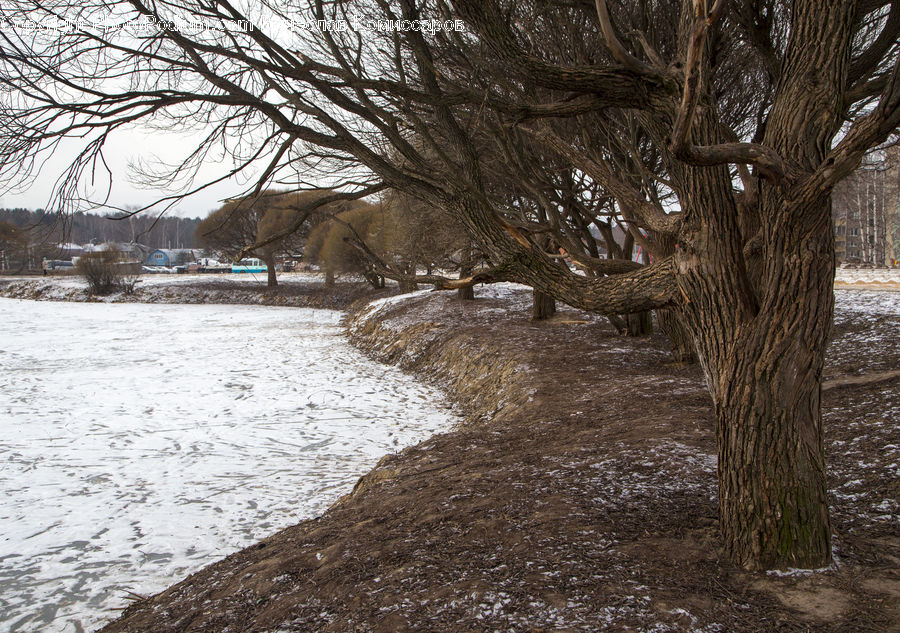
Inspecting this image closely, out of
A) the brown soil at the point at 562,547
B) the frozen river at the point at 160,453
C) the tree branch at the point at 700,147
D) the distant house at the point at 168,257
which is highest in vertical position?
the distant house at the point at 168,257

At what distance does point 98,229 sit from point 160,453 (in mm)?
115251

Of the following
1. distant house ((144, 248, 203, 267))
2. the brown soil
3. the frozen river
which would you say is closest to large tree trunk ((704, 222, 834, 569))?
the brown soil

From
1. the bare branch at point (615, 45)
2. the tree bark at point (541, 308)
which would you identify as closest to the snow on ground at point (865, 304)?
the tree bark at point (541, 308)

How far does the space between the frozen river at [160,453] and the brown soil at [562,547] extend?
Answer: 29.5 inches

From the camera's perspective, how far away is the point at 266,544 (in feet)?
14.9

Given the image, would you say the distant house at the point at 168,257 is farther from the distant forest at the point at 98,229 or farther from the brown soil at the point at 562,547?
the brown soil at the point at 562,547

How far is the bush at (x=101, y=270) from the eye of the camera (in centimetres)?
3722

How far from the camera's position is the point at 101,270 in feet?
123

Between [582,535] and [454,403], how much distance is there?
699 cm

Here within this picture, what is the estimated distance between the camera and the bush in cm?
3722

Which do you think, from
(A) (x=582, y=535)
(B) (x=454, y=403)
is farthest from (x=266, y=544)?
(B) (x=454, y=403)

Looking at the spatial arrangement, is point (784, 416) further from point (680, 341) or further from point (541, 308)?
point (541, 308)

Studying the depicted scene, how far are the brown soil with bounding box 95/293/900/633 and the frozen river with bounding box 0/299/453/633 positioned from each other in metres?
0.75

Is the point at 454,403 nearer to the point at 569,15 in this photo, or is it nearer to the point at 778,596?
the point at 569,15
